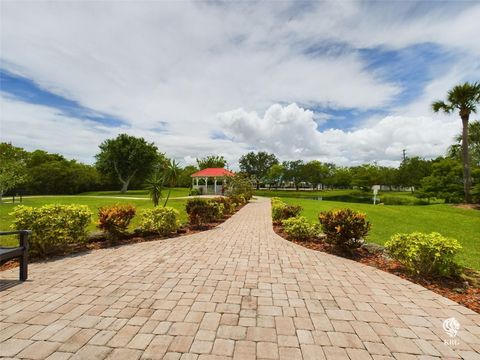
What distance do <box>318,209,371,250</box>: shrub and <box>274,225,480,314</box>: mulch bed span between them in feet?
0.88

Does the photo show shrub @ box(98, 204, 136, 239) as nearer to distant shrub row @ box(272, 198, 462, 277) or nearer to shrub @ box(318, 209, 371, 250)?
distant shrub row @ box(272, 198, 462, 277)

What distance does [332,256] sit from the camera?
592cm

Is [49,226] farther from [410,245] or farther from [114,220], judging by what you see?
[410,245]

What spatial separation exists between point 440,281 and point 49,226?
7.77 meters

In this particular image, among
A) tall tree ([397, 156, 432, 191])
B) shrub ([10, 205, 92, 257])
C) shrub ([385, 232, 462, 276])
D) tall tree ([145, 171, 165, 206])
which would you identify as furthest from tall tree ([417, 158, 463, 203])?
shrub ([10, 205, 92, 257])

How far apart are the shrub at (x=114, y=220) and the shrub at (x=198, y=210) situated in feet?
9.09

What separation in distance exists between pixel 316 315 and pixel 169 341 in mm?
1824

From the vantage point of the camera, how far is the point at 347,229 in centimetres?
596

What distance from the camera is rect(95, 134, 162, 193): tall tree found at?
36.2m

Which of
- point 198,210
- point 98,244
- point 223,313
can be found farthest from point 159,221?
point 223,313

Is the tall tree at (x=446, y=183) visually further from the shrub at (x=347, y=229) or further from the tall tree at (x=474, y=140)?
the shrub at (x=347, y=229)

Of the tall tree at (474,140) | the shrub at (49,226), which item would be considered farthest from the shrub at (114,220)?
the tall tree at (474,140)

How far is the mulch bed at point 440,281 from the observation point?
3747mm

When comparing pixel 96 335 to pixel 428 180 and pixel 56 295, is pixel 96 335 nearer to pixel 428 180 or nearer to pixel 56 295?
pixel 56 295
